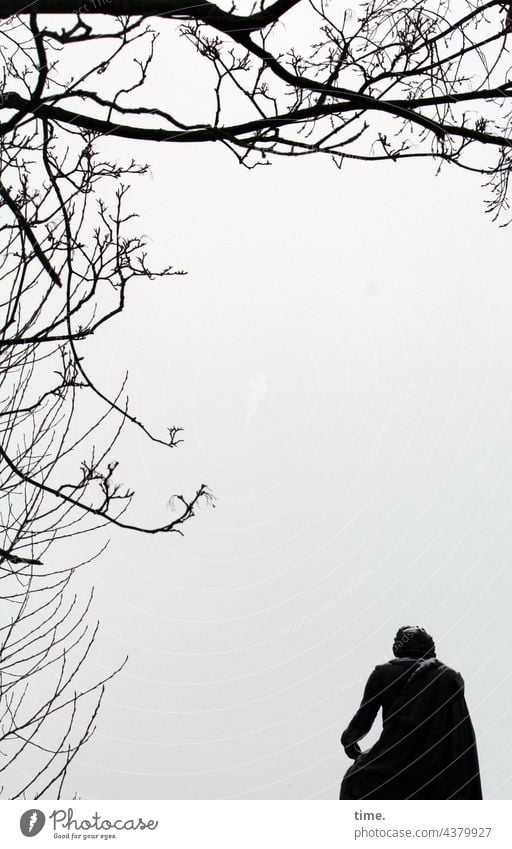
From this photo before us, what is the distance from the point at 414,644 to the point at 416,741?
0.49 m

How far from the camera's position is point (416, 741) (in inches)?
161

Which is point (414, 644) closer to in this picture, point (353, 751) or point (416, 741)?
point (416, 741)

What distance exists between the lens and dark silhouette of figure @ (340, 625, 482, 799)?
4016mm

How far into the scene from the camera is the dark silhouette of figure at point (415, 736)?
4.02 metres

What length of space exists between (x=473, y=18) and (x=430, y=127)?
495 mm

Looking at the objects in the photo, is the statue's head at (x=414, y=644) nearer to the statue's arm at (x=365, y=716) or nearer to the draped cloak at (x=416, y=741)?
the draped cloak at (x=416, y=741)

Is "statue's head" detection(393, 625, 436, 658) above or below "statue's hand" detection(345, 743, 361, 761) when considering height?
above
